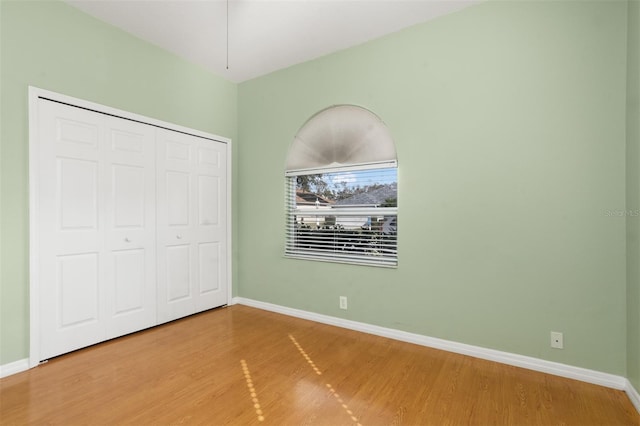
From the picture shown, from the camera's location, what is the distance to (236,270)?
4.21 m

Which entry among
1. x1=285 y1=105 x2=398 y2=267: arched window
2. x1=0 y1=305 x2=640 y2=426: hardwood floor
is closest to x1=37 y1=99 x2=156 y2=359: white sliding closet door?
x1=0 y1=305 x2=640 y2=426: hardwood floor

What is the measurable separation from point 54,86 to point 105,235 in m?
1.31

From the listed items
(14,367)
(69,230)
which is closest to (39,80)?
(69,230)

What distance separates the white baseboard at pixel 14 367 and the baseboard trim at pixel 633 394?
422 cm

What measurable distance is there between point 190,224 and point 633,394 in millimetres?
4000

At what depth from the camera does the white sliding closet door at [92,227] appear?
8.43ft

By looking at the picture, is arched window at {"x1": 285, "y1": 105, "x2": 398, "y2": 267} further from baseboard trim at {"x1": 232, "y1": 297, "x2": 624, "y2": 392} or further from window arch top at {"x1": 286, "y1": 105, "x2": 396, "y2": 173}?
baseboard trim at {"x1": 232, "y1": 297, "x2": 624, "y2": 392}

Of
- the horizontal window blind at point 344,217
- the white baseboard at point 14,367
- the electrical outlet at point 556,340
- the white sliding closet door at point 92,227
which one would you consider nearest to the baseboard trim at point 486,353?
the electrical outlet at point 556,340

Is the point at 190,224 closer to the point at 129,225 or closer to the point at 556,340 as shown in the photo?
the point at 129,225

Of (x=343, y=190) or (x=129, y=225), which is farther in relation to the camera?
(x=343, y=190)

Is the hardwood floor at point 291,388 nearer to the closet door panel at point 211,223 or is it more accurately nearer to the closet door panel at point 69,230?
the closet door panel at point 69,230

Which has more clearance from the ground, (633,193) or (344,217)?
Result: (633,193)

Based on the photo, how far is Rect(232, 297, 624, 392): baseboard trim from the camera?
221cm

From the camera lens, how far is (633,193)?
2.03 meters
